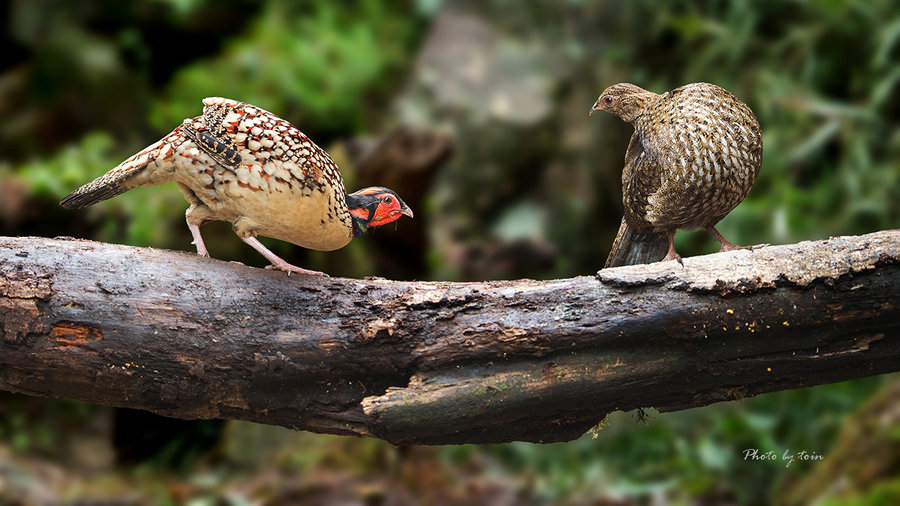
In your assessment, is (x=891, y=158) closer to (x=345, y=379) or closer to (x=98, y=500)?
(x=345, y=379)

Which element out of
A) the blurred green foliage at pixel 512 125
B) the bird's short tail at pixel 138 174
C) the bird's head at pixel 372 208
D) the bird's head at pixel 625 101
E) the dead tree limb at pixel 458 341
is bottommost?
the dead tree limb at pixel 458 341

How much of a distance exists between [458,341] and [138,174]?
1.32 metres

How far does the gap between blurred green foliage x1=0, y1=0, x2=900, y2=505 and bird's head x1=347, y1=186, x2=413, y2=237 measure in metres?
2.38

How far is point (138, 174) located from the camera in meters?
2.88

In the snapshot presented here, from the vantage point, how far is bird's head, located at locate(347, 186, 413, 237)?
3.04 metres

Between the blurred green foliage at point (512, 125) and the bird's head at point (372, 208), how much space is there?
238 cm

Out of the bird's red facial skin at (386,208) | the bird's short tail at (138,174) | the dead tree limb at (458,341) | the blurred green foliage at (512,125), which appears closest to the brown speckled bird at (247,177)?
the bird's short tail at (138,174)

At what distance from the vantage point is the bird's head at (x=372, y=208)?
9.96 ft

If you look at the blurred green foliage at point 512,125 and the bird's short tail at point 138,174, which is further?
the blurred green foliage at point 512,125

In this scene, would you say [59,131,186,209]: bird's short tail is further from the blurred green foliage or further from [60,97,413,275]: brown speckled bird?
the blurred green foliage

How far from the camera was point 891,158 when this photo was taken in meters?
5.50

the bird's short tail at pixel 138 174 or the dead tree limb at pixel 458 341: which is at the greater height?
the bird's short tail at pixel 138 174

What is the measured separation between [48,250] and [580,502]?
3708 millimetres

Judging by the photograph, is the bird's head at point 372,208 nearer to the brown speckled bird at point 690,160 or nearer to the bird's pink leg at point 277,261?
the bird's pink leg at point 277,261
